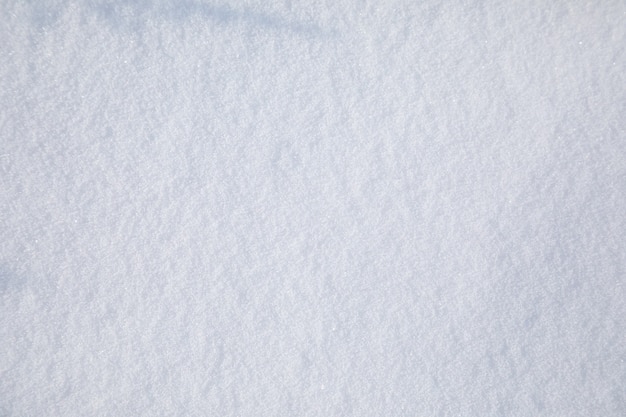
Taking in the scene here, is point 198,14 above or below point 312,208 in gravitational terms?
above

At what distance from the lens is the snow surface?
4.39 ft

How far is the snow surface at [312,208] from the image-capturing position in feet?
4.39

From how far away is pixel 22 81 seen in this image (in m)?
1.34

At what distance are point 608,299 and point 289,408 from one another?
3.23ft

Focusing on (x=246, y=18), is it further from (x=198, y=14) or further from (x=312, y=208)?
(x=312, y=208)

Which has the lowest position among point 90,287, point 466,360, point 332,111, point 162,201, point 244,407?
point 244,407

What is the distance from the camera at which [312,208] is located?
1.40 m

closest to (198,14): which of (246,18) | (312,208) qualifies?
(246,18)

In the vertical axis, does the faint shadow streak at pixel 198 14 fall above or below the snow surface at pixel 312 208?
above

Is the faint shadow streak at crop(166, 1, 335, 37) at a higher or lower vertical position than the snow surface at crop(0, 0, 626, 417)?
higher

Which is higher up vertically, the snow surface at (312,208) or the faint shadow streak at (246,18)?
the faint shadow streak at (246,18)

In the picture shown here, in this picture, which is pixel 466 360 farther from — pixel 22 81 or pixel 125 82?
pixel 22 81

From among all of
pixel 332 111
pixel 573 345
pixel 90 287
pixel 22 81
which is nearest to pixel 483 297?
pixel 573 345

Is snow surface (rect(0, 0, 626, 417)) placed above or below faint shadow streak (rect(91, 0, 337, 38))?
below
